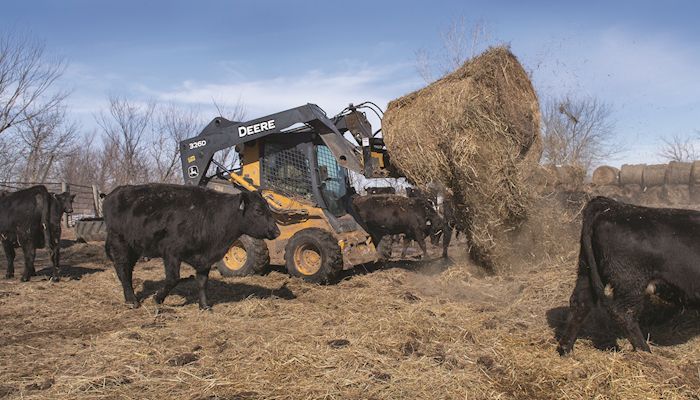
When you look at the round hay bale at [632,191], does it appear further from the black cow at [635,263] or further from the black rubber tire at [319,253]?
the black cow at [635,263]

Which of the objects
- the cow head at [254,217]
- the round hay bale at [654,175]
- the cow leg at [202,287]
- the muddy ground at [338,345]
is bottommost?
the muddy ground at [338,345]

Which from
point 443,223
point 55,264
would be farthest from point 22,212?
point 443,223

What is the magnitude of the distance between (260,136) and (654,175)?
19.1 m

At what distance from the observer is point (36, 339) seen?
5684mm

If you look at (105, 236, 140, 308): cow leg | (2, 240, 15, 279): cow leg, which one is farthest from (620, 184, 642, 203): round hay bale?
(2, 240, 15, 279): cow leg

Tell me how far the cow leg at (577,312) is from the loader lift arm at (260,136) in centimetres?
425

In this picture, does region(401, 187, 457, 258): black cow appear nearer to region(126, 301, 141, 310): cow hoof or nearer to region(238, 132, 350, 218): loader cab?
region(238, 132, 350, 218): loader cab

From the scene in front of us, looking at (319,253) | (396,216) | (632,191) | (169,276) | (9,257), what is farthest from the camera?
(632,191)

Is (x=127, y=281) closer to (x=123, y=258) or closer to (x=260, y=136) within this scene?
(x=123, y=258)

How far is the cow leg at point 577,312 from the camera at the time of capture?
4996 millimetres

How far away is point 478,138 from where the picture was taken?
732 cm

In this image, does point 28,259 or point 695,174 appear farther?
point 695,174

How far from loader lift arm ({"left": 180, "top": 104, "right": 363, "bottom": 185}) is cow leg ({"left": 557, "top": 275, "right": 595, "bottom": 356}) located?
425cm

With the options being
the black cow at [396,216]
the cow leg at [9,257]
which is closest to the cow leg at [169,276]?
the cow leg at [9,257]
